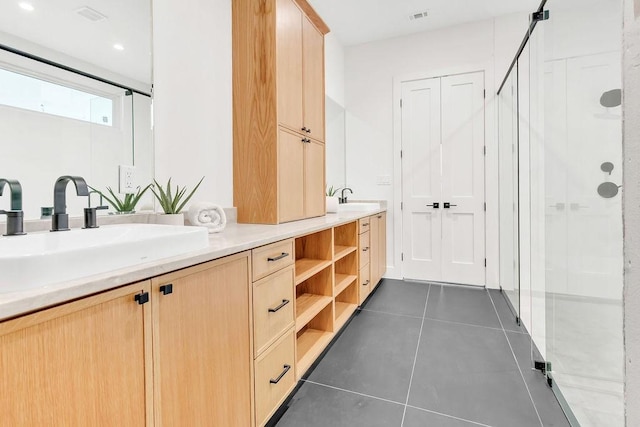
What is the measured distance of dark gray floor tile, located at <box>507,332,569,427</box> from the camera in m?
1.42

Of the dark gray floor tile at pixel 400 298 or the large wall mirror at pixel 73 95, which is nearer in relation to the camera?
the large wall mirror at pixel 73 95

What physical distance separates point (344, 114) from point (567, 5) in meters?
2.59

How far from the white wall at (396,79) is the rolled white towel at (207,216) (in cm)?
252

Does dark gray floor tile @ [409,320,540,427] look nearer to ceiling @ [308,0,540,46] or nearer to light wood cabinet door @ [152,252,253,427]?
light wood cabinet door @ [152,252,253,427]

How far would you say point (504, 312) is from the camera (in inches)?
106

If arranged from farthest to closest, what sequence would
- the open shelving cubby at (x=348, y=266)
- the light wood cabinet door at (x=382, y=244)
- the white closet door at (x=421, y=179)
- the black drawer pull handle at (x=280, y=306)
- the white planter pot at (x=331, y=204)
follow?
1. the white closet door at (x=421, y=179)
2. the light wood cabinet door at (x=382, y=244)
3. the white planter pot at (x=331, y=204)
4. the open shelving cubby at (x=348, y=266)
5. the black drawer pull handle at (x=280, y=306)

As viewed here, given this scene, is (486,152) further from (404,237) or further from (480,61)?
(404,237)

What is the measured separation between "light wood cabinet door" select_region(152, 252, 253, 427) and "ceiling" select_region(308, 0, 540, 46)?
9.66 ft

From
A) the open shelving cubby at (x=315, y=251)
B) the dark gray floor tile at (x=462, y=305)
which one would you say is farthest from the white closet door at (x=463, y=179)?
the open shelving cubby at (x=315, y=251)

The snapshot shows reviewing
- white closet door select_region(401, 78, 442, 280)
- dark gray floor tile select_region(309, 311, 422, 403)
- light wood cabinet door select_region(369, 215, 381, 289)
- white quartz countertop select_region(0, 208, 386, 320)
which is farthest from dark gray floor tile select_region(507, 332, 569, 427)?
white quartz countertop select_region(0, 208, 386, 320)

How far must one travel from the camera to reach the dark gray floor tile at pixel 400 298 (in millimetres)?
2791

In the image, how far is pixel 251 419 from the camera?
1206 millimetres

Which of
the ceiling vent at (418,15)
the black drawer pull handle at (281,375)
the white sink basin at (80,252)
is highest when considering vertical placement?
the ceiling vent at (418,15)

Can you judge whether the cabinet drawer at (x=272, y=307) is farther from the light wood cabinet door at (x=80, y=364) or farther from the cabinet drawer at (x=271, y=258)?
the light wood cabinet door at (x=80, y=364)
